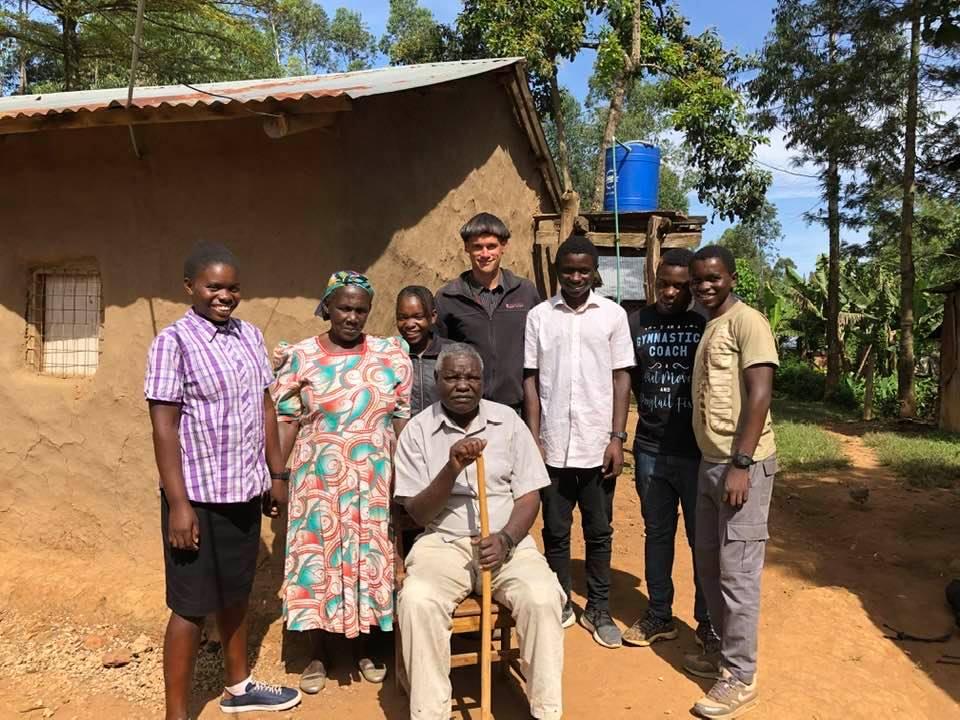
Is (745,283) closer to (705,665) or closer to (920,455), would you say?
(920,455)

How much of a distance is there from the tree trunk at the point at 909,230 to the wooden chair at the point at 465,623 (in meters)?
11.5

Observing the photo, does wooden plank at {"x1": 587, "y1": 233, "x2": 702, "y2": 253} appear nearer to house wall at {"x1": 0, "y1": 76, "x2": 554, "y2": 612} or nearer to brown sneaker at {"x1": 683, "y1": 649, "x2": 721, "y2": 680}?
house wall at {"x1": 0, "y1": 76, "x2": 554, "y2": 612}

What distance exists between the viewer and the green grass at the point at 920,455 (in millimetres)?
7605

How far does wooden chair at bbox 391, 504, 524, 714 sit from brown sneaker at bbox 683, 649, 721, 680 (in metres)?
0.81

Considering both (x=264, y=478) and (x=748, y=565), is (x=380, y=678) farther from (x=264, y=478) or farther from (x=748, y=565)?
(x=748, y=565)

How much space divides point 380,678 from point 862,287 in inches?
694

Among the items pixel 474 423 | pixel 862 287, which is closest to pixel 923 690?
pixel 474 423

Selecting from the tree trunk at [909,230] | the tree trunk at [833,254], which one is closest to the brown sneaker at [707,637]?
the tree trunk at [909,230]

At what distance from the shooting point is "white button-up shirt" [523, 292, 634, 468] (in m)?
3.49

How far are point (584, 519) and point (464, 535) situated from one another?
0.90 meters

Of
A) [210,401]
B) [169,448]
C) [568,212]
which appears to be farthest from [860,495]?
[169,448]

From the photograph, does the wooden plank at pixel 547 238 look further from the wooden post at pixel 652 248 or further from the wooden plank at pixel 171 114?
the wooden plank at pixel 171 114

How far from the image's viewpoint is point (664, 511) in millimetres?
3574

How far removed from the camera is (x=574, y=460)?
350 cm
